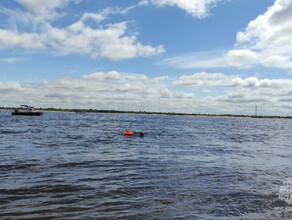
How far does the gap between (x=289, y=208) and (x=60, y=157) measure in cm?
1383

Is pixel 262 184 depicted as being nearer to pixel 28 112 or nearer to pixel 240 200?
pixel 240 200

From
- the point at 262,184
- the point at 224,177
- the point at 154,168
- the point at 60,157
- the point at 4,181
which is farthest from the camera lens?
the point at 60,157

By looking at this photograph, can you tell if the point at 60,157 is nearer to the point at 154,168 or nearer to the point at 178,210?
the point at 154,168

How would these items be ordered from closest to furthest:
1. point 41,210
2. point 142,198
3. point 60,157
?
1. point 41,210
2. point 142,198
3. point 60,157

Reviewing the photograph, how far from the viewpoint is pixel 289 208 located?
8469mm

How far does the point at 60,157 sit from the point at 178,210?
11.3 metres

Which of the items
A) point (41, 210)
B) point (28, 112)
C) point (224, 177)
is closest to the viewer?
point (41, 210)

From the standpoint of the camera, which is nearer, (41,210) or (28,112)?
(41,210)

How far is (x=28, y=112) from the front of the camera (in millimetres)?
111438

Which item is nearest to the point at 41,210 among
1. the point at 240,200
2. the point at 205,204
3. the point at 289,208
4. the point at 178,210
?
the point at 178,210

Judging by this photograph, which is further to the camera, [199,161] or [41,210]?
[199,161]

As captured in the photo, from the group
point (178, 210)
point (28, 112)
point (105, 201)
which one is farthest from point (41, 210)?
point (28, 112)

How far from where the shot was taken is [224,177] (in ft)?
42.2

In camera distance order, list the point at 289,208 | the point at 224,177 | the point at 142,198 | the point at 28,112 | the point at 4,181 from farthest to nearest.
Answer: the point at 28,112, the point at 224,177, the point at 4,181, the point at 142,198, the point at 289,208
